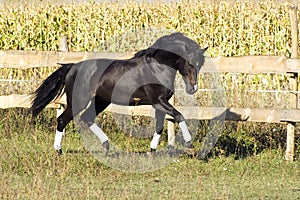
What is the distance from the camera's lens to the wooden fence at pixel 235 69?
1041 cm

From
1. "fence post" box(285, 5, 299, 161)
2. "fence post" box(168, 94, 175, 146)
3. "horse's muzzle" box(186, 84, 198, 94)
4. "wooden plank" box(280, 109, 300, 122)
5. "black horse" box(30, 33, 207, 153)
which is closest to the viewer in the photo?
"horse's muzzle" box(186, 84, 198, 94)

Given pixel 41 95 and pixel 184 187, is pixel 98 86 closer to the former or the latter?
pixel 41 95

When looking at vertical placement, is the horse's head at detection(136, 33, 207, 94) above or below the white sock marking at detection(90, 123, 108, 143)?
above

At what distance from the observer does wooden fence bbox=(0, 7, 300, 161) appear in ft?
34.2

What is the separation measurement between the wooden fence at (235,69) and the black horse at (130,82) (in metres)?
0.55

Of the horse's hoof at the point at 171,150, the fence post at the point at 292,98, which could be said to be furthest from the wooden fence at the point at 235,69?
the horse's hoof at the point at 171,150

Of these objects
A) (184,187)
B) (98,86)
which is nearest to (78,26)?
(98,86)

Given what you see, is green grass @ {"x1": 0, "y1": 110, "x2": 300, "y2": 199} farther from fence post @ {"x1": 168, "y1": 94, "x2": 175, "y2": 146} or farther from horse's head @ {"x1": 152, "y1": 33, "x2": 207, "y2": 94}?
horse's head @ {"x1": 152, "y1": 33, "x2": 207, "y2": 94}

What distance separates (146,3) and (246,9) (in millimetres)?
2708

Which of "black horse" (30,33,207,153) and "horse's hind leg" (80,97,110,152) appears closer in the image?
"black horse" (30,33,207,153)

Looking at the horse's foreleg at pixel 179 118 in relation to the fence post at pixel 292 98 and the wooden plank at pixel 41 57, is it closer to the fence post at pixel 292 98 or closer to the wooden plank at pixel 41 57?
the wooden plank at pixel 41 57

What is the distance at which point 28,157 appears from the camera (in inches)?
373

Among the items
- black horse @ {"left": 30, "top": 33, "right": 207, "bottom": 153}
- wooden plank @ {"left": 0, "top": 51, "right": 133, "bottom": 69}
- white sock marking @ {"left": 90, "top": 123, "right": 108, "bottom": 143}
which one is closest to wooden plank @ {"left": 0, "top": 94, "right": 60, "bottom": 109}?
wooden plank @ {"left": 0, "top": 51, "right": 133, "bottom": 69}

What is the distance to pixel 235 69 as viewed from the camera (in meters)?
10.6
